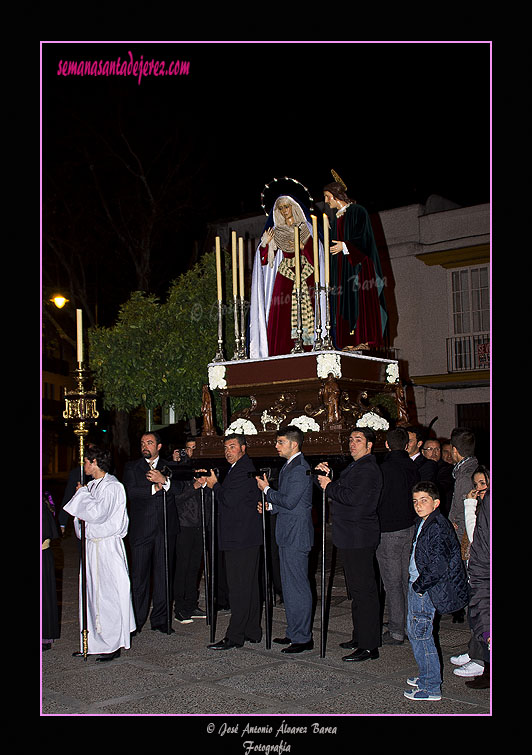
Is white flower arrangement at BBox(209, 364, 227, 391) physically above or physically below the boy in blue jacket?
above

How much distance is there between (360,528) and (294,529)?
625 millimetres

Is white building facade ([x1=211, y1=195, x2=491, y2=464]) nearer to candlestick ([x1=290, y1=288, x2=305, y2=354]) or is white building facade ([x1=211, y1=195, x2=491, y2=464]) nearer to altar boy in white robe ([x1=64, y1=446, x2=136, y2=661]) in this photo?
candlestick ([x1=290, y1=288, x2=305, y2=354])

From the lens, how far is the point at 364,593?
6691 millimetres

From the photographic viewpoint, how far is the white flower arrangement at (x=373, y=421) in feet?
25.4

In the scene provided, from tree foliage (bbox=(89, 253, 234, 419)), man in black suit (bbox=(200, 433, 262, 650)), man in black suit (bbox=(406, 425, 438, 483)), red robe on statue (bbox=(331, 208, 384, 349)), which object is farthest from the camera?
tree foliage (bbox=(89, 253, 234, 419))

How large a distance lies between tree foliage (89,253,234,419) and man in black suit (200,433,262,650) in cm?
856

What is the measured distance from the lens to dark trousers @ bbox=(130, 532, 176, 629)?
25.8ft

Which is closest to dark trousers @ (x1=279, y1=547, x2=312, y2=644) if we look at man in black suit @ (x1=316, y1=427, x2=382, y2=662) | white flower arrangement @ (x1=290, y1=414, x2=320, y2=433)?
man in black suit @ (x1=316, y1=427, x2=382, y2=662)

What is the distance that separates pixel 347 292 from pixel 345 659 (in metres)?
3.57

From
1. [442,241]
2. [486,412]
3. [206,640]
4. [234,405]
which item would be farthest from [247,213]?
[206,640]

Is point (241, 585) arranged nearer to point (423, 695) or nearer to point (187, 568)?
point (187, 568)

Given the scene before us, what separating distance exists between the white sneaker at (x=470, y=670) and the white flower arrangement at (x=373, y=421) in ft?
8.06

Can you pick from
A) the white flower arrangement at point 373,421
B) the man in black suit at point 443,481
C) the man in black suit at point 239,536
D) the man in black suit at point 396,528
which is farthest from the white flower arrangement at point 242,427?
the man in black suit at point 443,481

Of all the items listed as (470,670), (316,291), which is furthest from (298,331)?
(470,670)
